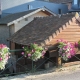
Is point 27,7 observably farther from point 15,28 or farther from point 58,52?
point 58,52

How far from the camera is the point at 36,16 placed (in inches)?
663

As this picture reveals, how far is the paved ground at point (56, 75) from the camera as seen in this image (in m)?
7.39

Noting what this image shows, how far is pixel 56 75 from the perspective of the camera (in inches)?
304

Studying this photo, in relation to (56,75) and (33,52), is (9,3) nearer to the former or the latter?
(33,52)

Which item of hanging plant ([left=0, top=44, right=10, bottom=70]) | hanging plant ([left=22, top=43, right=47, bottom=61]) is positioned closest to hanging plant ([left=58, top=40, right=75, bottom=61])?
hanging plant ([left=22, top=43, right=47, bottom=61])

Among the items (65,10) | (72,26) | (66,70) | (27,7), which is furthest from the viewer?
(65,10)

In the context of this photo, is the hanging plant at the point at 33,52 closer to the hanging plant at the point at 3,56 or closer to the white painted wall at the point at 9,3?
the hanging plant at the point at 3,56

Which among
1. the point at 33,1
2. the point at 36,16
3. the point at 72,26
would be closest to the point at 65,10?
the point at 33,1

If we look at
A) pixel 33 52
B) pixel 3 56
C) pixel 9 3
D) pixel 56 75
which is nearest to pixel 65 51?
pixel 56 75

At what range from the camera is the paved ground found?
7.39 meters

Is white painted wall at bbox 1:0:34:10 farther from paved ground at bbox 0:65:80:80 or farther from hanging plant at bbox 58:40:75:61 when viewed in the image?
paved ground at bbox 0:65:80:80

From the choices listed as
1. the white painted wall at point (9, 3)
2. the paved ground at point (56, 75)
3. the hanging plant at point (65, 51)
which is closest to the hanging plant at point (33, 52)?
the paved ground at point (56, 75)

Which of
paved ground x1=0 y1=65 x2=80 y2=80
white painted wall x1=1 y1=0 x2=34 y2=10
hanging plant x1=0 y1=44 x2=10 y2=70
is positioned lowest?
paved ground x1=0 y1=65 x2=80 y2=80

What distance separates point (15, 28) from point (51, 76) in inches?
347
